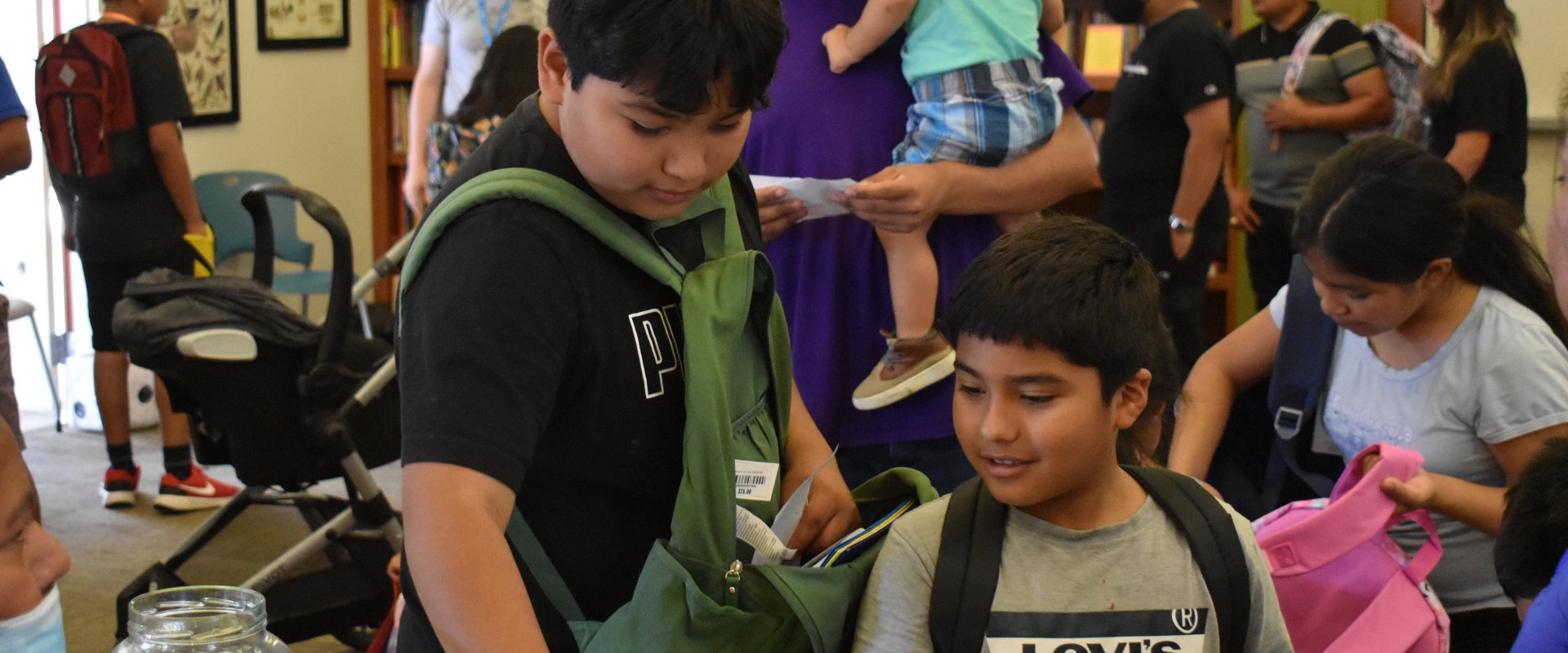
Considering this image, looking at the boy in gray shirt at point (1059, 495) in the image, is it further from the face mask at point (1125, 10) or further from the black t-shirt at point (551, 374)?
the face mask at point (1125, 10)

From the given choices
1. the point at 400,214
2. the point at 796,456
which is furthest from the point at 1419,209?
the point at 400,214

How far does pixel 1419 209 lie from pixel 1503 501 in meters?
0.40

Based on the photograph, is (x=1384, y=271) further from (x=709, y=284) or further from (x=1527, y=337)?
(x=709, y=284)

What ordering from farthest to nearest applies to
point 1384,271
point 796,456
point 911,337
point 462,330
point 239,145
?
point 239,145, point 1384,271, point 911,337, point 796,456, point 462,330

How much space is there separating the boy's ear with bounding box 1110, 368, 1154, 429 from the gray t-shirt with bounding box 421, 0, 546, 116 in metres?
2.53

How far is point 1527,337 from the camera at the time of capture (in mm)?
1854

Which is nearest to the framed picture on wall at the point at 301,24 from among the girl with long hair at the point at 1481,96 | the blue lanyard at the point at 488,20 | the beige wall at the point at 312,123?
the beige wall at the point at 312,123

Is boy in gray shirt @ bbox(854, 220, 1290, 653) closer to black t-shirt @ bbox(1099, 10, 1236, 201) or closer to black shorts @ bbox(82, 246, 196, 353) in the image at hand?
black t-shirt @ bbox(1099, 10, 1236, 201)

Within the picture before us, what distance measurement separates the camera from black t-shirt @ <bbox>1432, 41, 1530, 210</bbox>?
3.78 meters

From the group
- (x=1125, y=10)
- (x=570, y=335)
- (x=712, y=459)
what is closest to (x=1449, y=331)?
(x=712, y=459)

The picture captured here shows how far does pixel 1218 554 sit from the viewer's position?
1296 mm

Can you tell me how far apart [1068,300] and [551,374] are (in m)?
0.53

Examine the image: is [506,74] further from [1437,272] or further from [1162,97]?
[1437,272]

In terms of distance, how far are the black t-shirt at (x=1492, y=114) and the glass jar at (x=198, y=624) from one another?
3.55 metres
